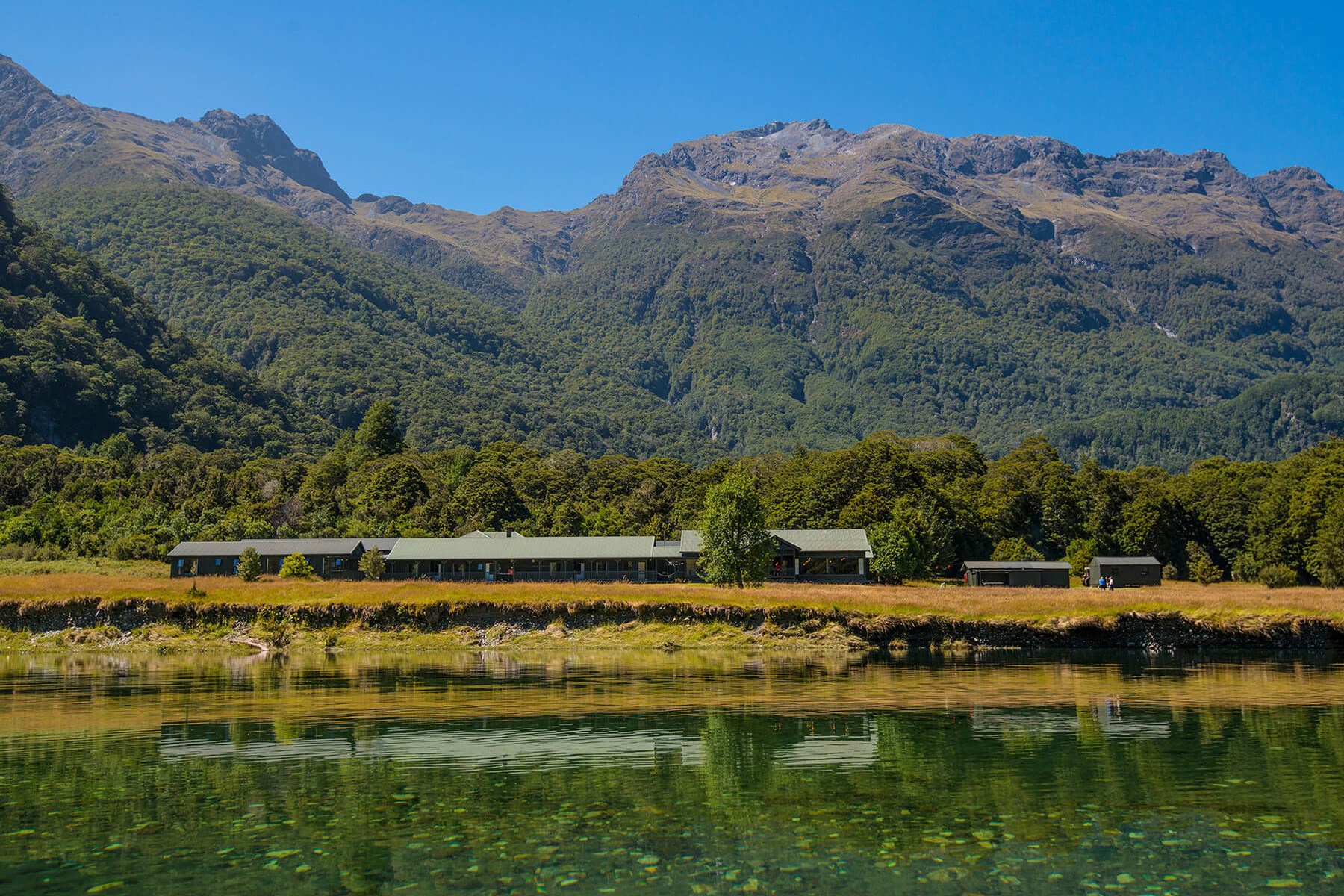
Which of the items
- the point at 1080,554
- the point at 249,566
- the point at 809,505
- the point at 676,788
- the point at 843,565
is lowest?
the point at 676,788

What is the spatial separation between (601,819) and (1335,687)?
32937mm

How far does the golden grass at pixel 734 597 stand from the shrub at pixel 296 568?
9260 mm

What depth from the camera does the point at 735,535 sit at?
73.0 m

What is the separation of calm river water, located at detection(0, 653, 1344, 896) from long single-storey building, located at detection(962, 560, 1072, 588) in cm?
5098

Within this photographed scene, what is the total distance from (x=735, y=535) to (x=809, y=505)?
37550 mm

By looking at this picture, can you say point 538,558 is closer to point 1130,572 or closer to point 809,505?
point 809,505

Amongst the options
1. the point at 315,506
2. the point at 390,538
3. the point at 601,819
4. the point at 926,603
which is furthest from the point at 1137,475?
the point at 601,819

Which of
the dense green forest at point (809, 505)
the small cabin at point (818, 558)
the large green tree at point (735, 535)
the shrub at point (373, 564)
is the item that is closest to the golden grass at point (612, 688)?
the large green tree at point (735, 535)

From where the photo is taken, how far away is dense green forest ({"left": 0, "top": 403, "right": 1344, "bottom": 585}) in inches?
3669

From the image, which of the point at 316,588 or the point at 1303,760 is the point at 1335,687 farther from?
the point at 316,588

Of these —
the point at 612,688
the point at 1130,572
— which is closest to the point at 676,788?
the point at 612,688

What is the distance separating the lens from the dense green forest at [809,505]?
9319 centimetres

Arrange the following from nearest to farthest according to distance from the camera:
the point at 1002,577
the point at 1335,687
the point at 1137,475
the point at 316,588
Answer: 1. the point at 1335,687
2. the point at 316,588
3. the point at 1002,577
4. the point at 1137,475

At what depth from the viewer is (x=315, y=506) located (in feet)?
386
